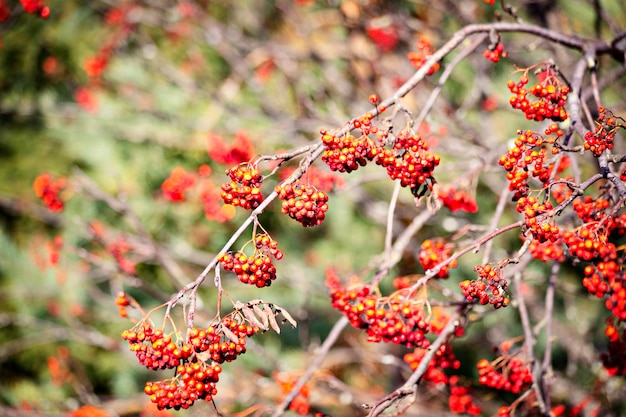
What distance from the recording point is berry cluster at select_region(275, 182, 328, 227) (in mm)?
1152

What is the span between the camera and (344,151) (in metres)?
1.18

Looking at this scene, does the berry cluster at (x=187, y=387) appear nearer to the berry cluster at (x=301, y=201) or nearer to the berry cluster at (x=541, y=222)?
the berry cluster at (x=301, y=201)

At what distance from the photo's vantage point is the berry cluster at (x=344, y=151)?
1.18m

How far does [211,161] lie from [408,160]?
278 centimetres

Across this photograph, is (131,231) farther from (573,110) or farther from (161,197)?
(573,110)

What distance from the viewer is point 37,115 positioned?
15.7 ft

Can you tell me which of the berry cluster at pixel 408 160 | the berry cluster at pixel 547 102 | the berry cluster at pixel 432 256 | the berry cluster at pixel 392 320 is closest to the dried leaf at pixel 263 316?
the berry cluster at pixel 392 320

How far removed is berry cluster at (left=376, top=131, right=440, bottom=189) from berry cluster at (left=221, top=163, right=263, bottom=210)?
281 mm

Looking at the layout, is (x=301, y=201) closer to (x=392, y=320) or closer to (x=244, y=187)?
(x=244, y=187)

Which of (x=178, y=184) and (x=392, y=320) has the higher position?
(x=392, y=320)

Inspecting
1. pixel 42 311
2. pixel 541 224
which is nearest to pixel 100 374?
pixel 42 311

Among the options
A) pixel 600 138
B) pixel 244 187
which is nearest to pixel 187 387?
pixel 244 187

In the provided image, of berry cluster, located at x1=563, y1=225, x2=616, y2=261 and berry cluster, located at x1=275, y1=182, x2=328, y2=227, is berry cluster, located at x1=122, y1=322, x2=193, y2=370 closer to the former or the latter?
berry cluster, located at x1=275, y1=182, x2=328, y2=227

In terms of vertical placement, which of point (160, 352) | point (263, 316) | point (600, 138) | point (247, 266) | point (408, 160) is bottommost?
point (160, 352)
